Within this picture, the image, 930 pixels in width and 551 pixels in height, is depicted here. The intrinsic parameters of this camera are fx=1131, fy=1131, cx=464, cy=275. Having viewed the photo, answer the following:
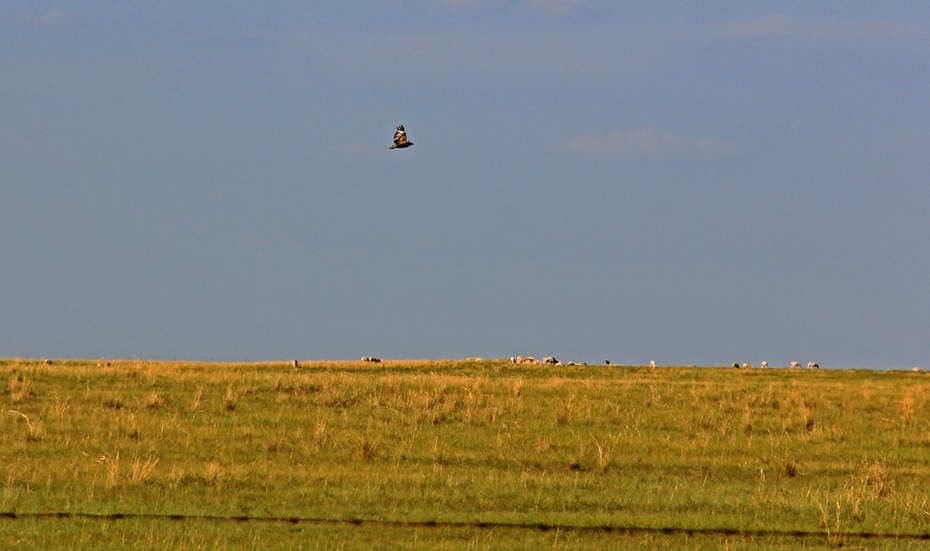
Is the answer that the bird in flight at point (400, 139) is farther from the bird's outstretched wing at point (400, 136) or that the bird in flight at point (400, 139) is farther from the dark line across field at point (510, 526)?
the dark line across field at point (510, 526)

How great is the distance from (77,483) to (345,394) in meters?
11.4

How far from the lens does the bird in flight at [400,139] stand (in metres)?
26.8

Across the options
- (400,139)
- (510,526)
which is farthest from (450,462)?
(400,139)

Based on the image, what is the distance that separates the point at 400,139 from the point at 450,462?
9.13 metres

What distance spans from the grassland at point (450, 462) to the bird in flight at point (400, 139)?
6.18m

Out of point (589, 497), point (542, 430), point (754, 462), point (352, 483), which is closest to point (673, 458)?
point (754, 462)

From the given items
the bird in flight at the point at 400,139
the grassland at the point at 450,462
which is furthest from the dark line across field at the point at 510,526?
the bird in flight at the point at 400,139

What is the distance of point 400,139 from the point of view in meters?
27.2

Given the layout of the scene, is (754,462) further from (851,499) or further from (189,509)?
(189,509)

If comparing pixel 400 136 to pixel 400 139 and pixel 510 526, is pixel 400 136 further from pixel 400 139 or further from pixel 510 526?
pixel 510 526

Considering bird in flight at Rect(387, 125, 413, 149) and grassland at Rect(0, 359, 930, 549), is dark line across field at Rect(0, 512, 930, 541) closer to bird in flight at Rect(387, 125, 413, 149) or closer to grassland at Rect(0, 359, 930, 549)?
grassland at Rect(0, 359, 930, 549)

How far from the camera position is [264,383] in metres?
30.4

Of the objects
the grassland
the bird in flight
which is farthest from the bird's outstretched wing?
the grassland

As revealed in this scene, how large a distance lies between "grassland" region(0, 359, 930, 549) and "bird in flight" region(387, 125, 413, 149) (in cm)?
618
